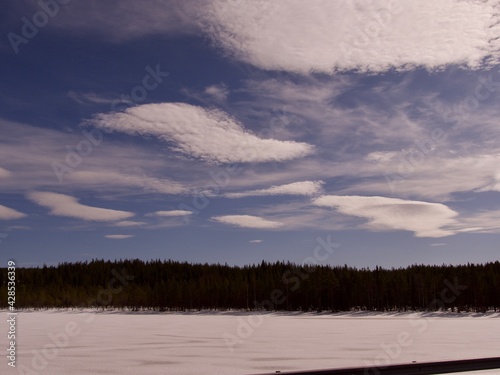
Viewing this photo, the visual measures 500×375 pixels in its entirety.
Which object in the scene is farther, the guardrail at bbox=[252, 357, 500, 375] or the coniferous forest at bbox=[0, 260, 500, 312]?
the coniferous forest at bbox=[0, 260, 500, 312]

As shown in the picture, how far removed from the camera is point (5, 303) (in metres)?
169

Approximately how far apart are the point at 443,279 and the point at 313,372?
118 m

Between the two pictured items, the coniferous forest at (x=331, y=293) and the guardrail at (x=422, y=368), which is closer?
the guardrail at (x=422, y=368)

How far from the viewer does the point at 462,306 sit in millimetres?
112250

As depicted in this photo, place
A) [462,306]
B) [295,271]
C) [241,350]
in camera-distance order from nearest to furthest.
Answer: [241,350]
[462,306]
[295,271]

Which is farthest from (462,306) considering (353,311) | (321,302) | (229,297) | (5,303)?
(5,303)

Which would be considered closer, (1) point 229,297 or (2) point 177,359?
(2) point 177,359

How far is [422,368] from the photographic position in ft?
44.7

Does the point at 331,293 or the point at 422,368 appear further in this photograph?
the point at 331,293

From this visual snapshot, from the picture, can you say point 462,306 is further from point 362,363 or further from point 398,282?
point 362,363

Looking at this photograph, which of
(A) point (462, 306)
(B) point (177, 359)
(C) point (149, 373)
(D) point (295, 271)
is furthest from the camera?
(D) point (295, 271)

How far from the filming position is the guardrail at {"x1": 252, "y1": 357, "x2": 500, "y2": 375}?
1265 centimetres

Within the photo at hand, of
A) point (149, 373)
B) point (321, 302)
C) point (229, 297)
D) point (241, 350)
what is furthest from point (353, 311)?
→ point (149, 373)

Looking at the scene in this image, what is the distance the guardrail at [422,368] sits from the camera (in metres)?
12.7
